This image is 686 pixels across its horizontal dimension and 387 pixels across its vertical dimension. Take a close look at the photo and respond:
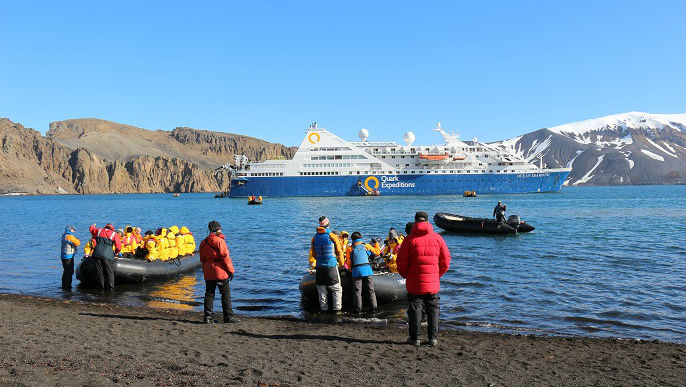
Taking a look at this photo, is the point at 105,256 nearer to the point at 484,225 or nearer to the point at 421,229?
the point at 421,229

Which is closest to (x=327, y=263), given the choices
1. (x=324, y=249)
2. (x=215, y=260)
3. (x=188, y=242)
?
(x=324, y=249)

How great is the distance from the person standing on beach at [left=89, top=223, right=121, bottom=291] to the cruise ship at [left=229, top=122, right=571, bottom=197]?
72.5m

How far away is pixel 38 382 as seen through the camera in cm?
531

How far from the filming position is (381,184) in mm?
87125

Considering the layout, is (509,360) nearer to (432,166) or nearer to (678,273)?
(678,273)

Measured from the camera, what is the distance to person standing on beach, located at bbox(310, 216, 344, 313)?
9805 millimetres

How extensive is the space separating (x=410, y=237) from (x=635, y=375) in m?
3.32

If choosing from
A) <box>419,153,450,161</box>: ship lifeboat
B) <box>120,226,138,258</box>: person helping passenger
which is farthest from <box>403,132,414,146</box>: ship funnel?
<box>120,226,138,258</box>: person helping passenger

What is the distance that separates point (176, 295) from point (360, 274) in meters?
5.45

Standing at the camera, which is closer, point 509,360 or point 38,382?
point 38,382

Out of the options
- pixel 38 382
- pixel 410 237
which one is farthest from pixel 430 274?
pixel 38 382

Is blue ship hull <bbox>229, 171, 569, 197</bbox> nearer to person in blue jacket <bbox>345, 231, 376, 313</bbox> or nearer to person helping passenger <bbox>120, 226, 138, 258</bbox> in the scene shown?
person helping passenger <bbox>120, 226, 138, 258</bbox>

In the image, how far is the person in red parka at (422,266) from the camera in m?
7.36

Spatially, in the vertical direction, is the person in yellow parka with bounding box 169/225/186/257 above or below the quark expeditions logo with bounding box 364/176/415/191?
below
